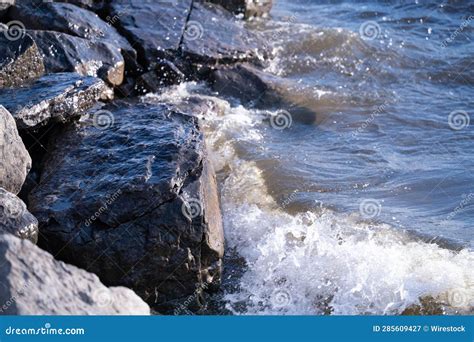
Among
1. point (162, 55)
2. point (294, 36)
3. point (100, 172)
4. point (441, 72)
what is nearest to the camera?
point (100, 172)

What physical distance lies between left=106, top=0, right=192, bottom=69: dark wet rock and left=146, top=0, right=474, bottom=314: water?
0.64 metres

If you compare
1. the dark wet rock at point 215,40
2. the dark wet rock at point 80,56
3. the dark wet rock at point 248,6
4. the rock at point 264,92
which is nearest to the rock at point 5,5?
the dark wet rock at point 80,56

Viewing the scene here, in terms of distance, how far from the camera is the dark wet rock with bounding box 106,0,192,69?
377 inches

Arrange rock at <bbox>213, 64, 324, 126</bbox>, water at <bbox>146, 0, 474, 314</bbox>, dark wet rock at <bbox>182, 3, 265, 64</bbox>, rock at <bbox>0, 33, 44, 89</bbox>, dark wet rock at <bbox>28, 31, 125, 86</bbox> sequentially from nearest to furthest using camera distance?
1. water at <bbox>146, 0, 474, 314</bbox>
2. rock at <bbox>0, 33, 44, 89</bbox>
3. dark wet rock at <bbox>28, 31, 125, 86</bbox>
4. rock at <bbox>213, 64, 324, 126</bbox>
5. dark wet rock at <bbox>182, 3, 265, 64</bbox>

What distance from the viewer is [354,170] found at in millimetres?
8000

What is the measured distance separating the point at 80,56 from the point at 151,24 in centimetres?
184

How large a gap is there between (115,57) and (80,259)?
3899 mm

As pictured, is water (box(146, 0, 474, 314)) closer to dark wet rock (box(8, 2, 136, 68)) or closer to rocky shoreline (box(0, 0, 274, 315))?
rocky shoreline (box(0, 0, 274, 315))

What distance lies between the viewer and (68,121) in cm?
691

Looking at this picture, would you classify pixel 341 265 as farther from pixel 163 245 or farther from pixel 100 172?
pixel 100 172

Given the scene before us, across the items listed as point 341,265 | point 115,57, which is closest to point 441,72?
point 115,57

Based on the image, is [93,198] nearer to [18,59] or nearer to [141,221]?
[141,221]

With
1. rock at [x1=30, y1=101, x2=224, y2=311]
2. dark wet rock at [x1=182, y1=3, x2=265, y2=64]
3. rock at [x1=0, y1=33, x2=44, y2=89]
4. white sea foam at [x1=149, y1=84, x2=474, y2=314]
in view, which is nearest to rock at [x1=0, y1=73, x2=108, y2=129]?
rock at [x1=0, y1=33, x2=44, y2=89]
